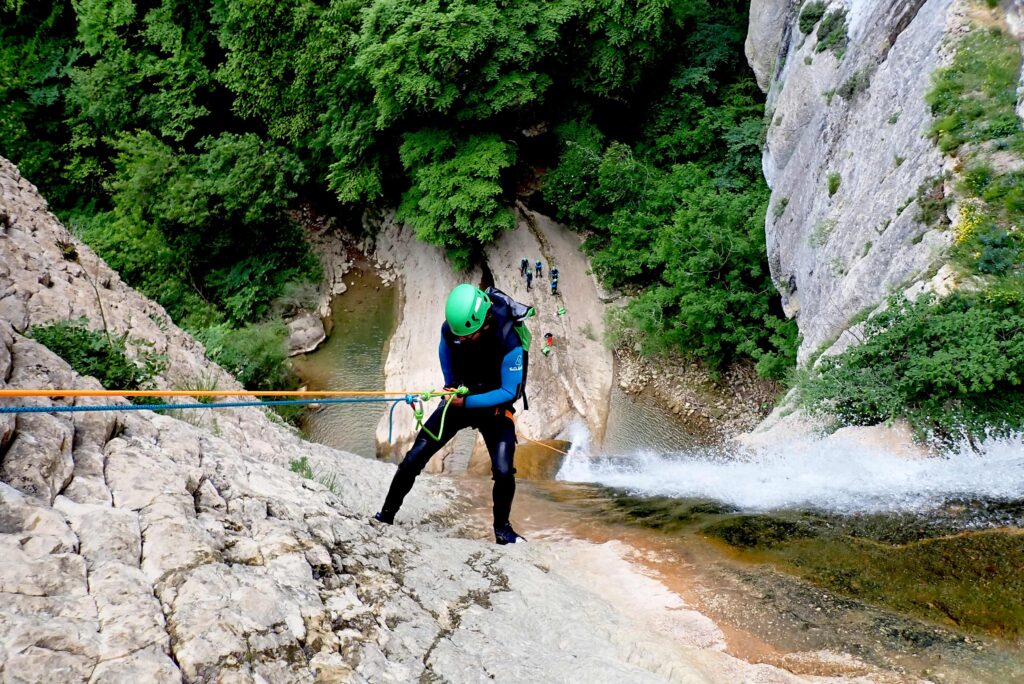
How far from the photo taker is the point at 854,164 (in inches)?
446

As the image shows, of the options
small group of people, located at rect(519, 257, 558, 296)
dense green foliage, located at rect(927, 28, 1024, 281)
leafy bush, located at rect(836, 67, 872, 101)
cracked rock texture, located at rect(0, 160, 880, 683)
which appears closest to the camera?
cracked rock texture, located at rect(0, 160, 880, 683)

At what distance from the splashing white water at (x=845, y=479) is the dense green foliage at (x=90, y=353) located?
575 centimetres

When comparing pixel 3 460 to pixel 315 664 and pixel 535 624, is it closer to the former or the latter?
pixel 315 664

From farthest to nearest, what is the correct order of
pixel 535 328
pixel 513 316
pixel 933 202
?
pixel 535 328, pixel 933 202, pixel 513 316

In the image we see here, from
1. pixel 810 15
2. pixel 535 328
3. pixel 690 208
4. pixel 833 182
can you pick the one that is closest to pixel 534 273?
pixel 535 328

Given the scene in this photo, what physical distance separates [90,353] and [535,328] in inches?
460

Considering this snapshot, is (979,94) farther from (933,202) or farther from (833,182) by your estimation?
(833,182)

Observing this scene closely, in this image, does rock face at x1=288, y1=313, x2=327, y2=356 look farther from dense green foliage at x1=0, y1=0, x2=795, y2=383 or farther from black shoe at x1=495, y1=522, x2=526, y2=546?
black shoe at x1=495, y1=522, x2=526, y2=546

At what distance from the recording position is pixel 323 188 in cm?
2303

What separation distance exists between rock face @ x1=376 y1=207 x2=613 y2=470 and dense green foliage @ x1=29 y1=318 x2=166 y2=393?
8327 millimetres

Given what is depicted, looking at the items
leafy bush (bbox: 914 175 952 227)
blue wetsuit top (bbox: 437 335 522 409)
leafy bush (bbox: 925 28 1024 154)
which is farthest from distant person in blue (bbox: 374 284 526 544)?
leafy bush (bbox: 925 28 1024 154)

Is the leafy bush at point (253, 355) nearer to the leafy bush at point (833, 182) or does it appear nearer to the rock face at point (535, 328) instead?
the rock face at point (535, 328)

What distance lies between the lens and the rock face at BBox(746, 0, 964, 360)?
9656 mm

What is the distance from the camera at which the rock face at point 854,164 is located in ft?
31.7
